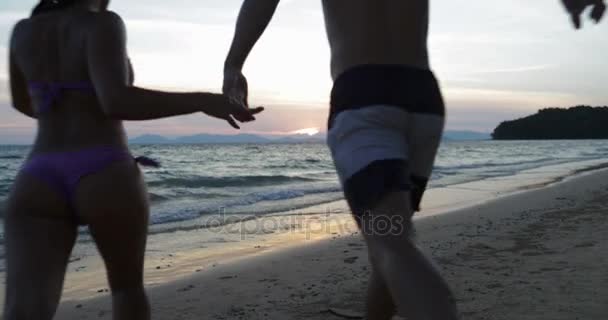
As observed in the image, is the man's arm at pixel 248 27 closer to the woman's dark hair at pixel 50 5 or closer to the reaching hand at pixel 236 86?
the reaching hand at pixel 236 86

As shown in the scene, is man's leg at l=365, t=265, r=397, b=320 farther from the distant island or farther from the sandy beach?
the distant island

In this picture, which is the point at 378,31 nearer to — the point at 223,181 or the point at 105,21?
the point at 105,21

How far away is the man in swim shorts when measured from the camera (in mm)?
1559

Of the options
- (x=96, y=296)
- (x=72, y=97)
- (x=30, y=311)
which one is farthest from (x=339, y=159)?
(x=96, y=296)

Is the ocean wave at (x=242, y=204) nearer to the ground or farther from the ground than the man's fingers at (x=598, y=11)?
nearer to the ground

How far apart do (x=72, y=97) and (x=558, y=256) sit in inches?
186

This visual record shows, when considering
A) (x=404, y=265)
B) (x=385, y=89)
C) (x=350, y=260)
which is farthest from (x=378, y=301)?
(x=350, y=260)

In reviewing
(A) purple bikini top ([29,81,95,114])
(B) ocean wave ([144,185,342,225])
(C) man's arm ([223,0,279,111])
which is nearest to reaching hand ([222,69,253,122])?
(C) man's arm ([223,0,279,111])

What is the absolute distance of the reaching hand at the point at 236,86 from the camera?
194 cm

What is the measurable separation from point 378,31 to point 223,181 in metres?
16.6

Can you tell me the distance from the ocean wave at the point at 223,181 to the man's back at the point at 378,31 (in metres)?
14.7

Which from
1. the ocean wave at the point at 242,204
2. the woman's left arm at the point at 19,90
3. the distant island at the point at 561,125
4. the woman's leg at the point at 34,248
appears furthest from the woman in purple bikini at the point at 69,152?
the distant island at the point at 561,125

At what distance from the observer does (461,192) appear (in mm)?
13867

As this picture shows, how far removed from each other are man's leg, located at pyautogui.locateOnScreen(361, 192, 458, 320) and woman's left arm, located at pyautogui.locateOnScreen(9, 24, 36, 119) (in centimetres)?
114
